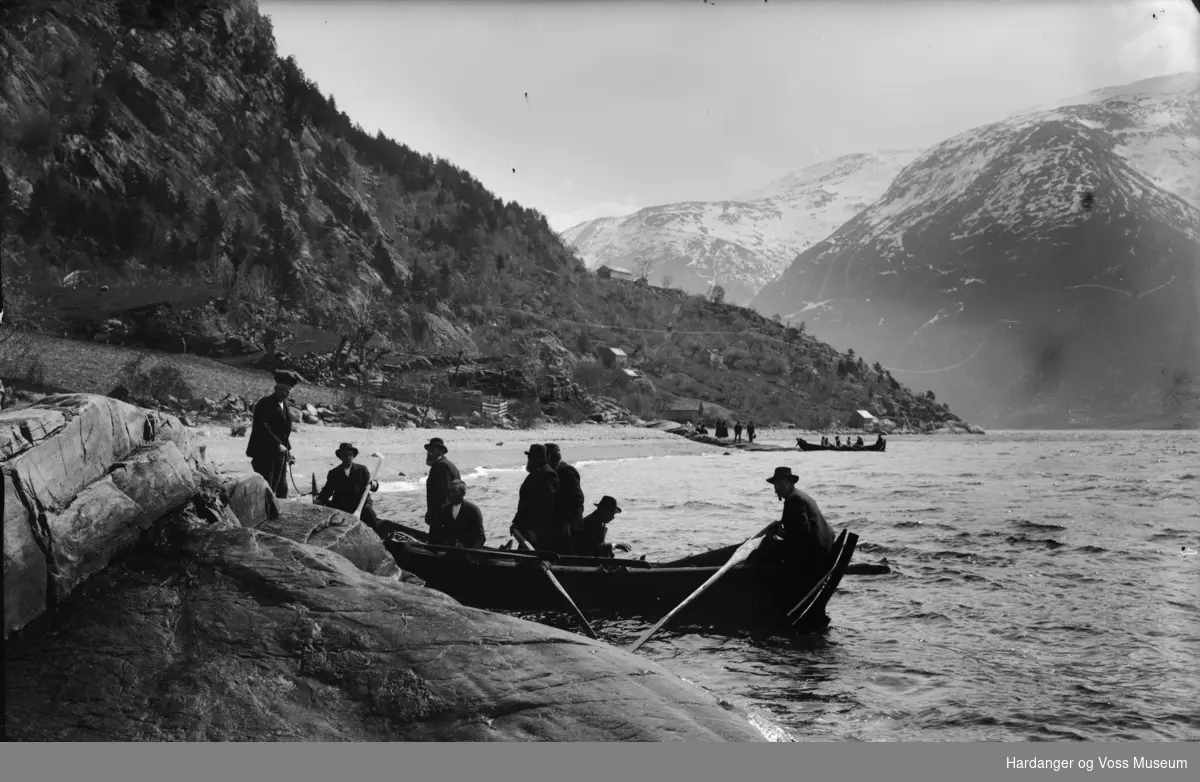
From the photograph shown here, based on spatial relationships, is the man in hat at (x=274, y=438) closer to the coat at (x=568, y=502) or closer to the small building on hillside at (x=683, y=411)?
the coat at (x=568, y=502)

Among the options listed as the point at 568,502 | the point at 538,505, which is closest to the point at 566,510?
the point at 568,502

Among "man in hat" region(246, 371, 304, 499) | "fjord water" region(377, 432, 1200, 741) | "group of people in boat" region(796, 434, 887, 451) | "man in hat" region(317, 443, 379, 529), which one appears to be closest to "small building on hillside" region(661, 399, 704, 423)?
"fjord water" region(377, 432, 1200, 741)

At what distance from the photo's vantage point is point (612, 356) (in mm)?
17750

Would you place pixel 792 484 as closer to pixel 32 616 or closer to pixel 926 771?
pixel 926 771

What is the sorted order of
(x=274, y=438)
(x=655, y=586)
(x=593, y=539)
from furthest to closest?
(x=593, y=539) < (x=274, y=438) < (x=655, y=586)

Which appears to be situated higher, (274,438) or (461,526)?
(274,438)

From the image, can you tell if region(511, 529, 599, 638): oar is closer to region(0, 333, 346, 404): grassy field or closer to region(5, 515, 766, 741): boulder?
region(5, 515, 766, 741): boulder

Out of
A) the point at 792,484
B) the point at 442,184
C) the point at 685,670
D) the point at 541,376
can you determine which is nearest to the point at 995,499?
the point at 541,376

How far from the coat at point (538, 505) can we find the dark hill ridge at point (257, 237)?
4476 mm

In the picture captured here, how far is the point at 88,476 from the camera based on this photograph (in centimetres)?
328

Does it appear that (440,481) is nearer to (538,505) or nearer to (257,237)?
(538,505)

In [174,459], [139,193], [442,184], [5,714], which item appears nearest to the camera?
[5,714]

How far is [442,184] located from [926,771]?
25692 millimetres

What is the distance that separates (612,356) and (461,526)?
1141 centimetres
